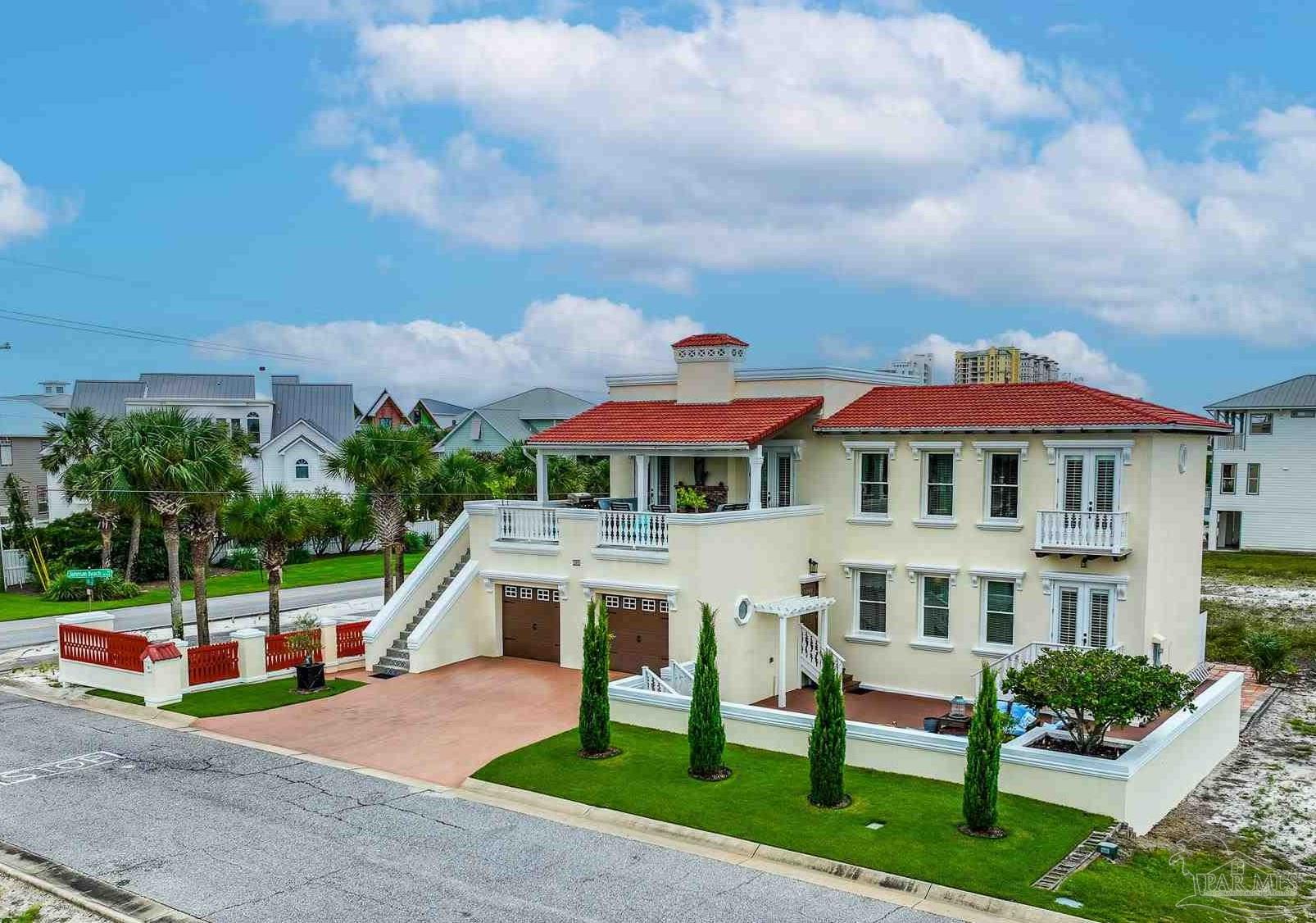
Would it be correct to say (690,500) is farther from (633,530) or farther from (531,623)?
(531,623)

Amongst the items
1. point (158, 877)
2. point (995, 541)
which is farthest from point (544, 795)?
point (995, 541)

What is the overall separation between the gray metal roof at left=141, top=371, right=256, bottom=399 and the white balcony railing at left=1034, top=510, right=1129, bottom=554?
5429 cm

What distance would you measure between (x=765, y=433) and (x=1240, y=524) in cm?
4563

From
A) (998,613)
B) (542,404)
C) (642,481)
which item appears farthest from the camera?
(542,404)

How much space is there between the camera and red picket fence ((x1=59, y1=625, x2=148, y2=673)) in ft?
77.7

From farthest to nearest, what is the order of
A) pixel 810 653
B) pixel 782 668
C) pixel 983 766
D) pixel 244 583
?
pixel 244 583, pixel 810 653, pixel 782 668, pixel 983 766

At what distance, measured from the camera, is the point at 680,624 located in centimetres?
2284

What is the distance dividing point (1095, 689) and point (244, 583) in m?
39.6

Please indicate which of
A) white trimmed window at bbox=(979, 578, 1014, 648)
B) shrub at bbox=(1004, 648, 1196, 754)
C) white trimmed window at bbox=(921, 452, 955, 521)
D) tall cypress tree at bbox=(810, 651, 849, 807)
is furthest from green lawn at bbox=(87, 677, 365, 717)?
shrub at bbox=(1004, 648, 1196, 754)

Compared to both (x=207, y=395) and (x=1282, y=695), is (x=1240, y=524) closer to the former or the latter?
(x=1282, y=695)

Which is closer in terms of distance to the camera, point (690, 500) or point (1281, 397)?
point (690, 500)

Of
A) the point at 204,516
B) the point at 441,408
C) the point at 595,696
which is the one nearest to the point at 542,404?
the point at 441,408

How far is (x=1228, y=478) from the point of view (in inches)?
2291

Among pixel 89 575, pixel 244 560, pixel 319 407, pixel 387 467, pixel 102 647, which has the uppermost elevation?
pixel 319 407
